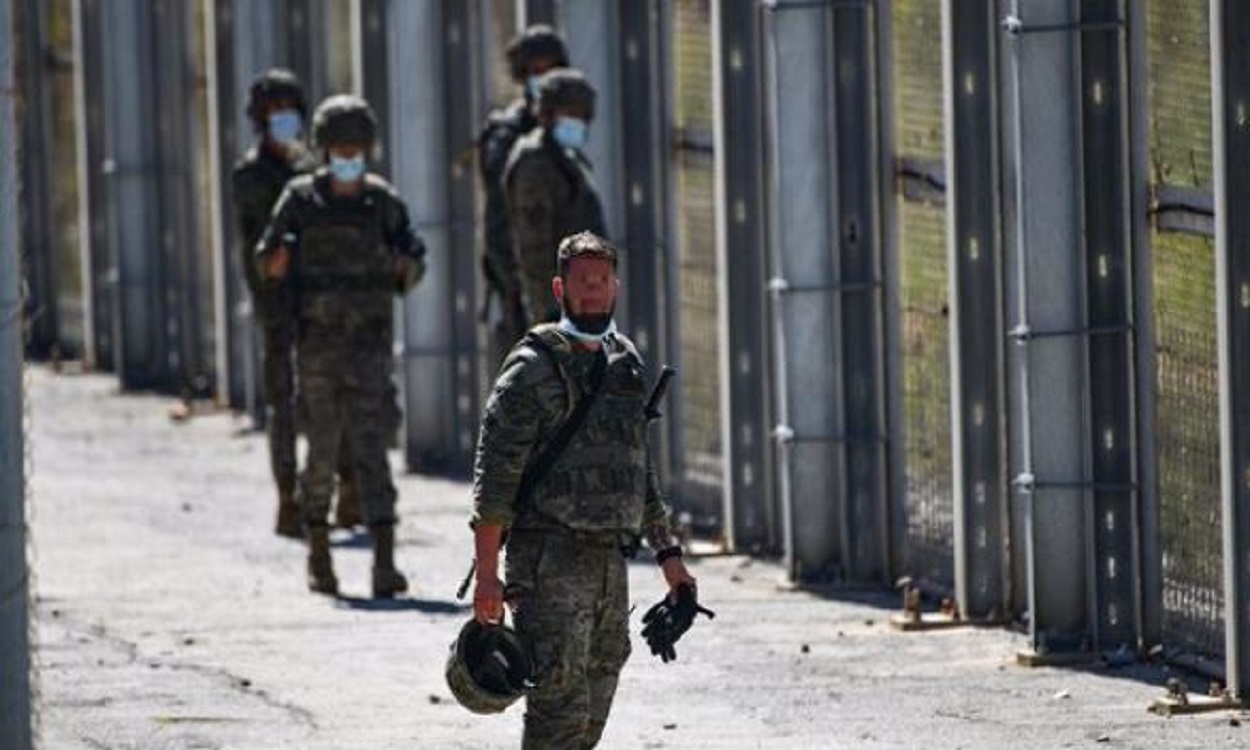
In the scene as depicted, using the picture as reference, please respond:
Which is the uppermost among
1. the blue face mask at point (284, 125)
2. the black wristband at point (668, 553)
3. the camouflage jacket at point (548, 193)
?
the blue face mask at point (284, 125)

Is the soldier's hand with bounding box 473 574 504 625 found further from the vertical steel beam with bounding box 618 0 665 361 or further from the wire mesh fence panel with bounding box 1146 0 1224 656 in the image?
the vertical steel beam with bounding box 618 0 665 361

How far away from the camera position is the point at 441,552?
63.8 ft

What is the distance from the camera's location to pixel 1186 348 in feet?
49.1

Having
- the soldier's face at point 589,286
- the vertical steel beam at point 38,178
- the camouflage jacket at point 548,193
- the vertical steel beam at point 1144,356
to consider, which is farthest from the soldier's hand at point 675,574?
the vertical steel beam at point 38,178

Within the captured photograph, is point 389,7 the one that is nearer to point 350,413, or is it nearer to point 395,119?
point 395,119

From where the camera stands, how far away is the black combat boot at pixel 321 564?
18031mm

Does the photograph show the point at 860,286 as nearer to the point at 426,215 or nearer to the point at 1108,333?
the point at 1108,333

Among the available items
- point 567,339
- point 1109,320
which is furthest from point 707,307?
point 567,339

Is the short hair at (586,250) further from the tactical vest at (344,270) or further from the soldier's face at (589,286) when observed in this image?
the tactical vest at (344,270)

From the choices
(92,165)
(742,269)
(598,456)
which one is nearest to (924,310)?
(742,269)

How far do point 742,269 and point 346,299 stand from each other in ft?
5.77

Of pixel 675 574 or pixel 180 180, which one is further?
pixel 180 180

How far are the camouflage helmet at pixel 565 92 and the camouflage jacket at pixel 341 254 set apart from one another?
0.81 meters

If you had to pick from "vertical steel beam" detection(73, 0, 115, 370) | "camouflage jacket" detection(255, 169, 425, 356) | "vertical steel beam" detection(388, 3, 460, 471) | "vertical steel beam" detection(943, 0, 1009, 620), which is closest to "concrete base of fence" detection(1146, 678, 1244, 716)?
"vertical steel beam" detection(943, 0, 1009, 620)
